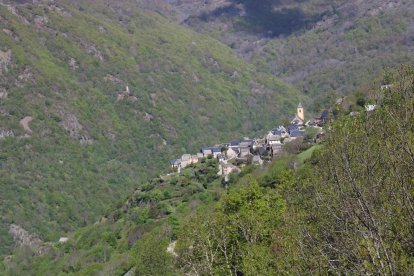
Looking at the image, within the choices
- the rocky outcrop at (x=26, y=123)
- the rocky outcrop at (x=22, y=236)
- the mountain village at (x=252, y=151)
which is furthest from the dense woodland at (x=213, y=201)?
the mountain village at (x=252, y=151)

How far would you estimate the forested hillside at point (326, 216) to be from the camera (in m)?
13.5

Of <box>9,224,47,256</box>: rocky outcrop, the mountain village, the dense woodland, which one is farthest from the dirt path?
the mountain village

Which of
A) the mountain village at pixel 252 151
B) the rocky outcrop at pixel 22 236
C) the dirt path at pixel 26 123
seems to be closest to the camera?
the mountain village at pixel 252 151

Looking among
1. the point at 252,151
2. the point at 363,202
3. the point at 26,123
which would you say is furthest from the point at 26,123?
the point at 363,202

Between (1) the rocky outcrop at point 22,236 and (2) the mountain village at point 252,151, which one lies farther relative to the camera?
(1) the rocky outcrop at point 22,236

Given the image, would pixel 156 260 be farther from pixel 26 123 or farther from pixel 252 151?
pixel 26 123

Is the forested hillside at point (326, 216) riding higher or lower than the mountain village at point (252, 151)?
Answer: higher

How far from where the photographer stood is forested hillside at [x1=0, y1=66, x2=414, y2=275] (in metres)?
13.5

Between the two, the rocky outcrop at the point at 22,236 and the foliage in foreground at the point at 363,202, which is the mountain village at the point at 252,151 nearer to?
the rocky outcrop at the point at 22,236

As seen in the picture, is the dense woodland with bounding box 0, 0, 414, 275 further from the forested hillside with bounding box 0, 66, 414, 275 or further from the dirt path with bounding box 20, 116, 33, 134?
the dirt path with bounding box 20, 116, 33, 134

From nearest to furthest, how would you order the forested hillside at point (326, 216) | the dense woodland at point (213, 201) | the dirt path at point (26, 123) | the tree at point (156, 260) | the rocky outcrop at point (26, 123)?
the forested hillside at point (326, 216)
the dense woodland at point (213, 201)
the tree at point (156, 260)
the rocky outcrop at point (26, 123)
the dirt path at point (26, 123)

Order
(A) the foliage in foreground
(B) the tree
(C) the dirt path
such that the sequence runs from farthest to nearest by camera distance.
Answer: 1. (C) the dirt path
2. (B) the tree
3. (A) the foliage in foreground

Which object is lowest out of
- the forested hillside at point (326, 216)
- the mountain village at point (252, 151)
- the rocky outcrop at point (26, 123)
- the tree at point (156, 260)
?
the rocky outcrop at point (26, 123)

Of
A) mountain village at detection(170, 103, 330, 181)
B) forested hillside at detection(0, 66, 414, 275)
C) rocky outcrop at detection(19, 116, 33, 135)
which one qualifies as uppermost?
forested hillside at detection(0, 66, 414, 275)
